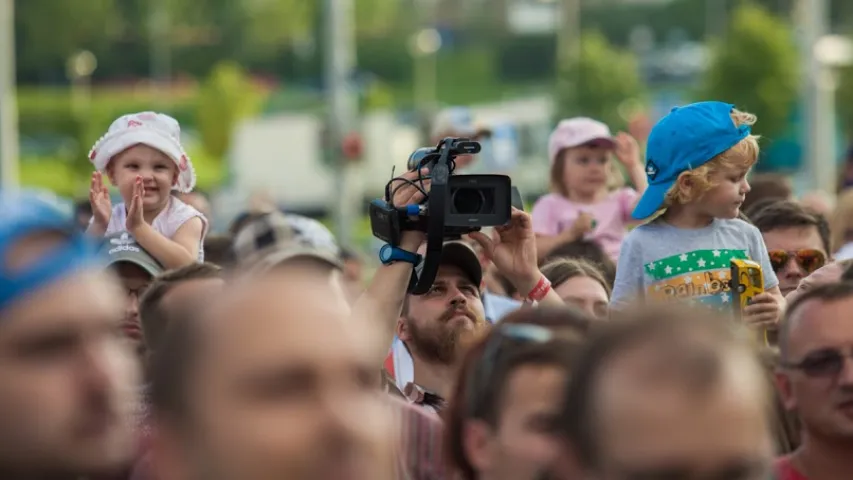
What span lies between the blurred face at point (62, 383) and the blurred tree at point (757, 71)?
1332 inches

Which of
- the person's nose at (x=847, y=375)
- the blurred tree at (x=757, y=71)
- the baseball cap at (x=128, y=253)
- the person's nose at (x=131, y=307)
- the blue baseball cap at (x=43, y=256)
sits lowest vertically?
the blurred tree at (x=757, y=71)

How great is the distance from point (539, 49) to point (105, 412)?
3408 inches

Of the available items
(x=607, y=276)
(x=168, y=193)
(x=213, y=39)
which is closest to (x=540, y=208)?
(x=607, y=276)

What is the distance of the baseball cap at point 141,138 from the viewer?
6.50m

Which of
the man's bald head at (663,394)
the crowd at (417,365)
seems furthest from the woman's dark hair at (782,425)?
the man's bald head at (663,394)

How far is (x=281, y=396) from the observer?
2.51m

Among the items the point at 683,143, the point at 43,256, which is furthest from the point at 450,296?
the point at 43,256

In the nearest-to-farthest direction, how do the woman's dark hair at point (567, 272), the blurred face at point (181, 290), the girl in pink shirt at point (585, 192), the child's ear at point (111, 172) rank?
the blurred face at point (181, 290) < the child's ear at point (111, 172) < the woman's dark hair at point (567, 272) < the girl in pink shirt at point (585, 192)

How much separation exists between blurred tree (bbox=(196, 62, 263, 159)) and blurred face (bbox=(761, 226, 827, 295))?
55.3 metres

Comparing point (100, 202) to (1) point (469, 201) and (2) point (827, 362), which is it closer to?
(1) point (469, 201)

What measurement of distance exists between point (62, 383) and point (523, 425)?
1027 millimetres

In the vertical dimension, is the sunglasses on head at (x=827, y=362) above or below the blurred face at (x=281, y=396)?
below

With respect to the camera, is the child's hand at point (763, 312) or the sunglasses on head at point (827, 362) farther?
the child's hand at point (763, 312)

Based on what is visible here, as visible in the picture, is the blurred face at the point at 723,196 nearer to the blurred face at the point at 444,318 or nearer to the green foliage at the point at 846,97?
the blurred face at the point at 444,318
